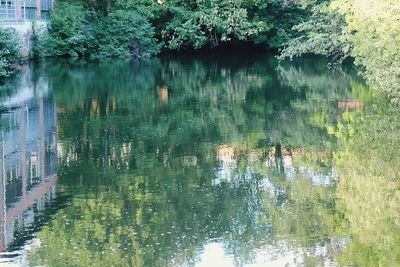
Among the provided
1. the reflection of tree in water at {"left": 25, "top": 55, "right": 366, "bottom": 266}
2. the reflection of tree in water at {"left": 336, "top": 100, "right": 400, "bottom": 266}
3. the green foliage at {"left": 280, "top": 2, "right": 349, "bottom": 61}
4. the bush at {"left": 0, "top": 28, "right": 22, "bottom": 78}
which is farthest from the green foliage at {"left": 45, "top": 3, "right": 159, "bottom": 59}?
the reflection of tree in water at {"left": 336, "top": 100, "right": 400, "bottom": 266}

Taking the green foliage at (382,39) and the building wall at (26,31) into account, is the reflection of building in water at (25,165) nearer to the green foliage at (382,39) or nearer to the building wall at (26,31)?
the green foliage at (382,39)

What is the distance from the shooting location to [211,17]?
54.4 meters

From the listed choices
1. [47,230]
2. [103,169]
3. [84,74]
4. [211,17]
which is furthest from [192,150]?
[211,17]

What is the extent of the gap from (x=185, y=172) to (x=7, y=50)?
24.6 metres

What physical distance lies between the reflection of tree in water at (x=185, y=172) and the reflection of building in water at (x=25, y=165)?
45 cm

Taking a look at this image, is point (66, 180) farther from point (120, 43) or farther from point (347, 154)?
point (120, 43)

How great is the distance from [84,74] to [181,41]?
50.7 ft

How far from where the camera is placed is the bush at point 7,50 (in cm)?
3900

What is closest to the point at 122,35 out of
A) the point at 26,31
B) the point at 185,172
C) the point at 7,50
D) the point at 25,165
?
the point at 26,31

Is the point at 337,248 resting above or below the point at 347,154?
below

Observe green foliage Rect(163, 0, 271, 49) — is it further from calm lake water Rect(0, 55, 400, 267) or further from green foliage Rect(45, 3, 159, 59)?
calm lake water Rect(0, 55, 400, 267)

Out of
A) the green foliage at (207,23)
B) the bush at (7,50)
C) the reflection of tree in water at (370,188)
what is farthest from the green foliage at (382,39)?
the green foliage at (207,23)

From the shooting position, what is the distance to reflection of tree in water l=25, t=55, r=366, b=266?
12688mm

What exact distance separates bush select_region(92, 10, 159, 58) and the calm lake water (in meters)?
21.7
